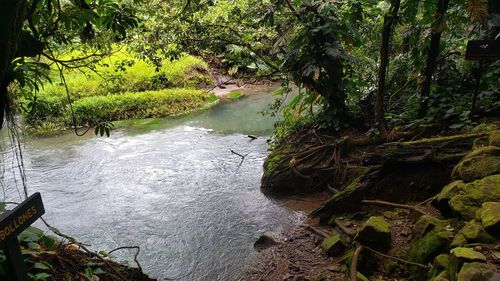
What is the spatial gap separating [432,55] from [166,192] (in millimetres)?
4888

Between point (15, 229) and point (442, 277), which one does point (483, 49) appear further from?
point (15, 229)

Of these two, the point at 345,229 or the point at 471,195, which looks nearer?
the point at 471,195

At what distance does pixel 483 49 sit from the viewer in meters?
4.20

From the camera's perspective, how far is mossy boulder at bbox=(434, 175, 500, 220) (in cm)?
279

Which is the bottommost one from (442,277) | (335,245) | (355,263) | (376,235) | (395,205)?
(335,245)

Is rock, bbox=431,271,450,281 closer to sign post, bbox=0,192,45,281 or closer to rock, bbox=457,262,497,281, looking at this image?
rock, bbox=457,262,497,281

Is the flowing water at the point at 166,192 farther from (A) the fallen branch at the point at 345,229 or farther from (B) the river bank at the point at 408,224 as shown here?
(A) the fallen branch at the point at 345,229

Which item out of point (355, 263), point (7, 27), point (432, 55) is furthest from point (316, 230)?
point (7, 27)

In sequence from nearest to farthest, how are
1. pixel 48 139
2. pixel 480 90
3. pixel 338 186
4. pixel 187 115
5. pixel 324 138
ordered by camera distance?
1. pixel 480 90
2. pixel 338 186
3. pixel 324 138
4. pixel 48 139
5. pixel 187 115

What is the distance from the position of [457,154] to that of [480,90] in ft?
6.45

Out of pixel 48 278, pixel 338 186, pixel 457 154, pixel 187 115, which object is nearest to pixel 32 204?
pixel 48 278

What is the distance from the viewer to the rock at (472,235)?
8.00 feet

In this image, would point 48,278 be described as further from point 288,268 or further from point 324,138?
point 324,138

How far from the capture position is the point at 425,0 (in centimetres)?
533
